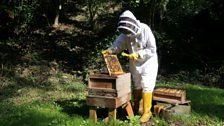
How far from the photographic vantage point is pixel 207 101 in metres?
9.55

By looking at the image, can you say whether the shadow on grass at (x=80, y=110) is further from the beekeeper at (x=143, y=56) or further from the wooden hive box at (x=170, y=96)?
the wooden hive box at (x=170, y=96)

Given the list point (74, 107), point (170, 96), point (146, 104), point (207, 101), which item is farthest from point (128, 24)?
point (207, 101)

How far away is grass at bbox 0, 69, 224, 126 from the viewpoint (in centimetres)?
763

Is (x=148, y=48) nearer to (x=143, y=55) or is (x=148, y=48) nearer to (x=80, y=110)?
(x=143, y=55)

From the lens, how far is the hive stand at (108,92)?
7191mm

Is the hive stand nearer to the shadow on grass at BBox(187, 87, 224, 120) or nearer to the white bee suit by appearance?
the white bee suit

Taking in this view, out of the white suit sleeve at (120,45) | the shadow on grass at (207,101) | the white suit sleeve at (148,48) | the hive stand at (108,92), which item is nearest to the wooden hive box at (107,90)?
the hive stand at (108,92)

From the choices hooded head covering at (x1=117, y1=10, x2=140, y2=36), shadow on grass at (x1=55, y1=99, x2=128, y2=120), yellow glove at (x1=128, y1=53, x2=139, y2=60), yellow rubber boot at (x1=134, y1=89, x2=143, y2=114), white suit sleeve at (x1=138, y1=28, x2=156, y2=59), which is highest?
hooded head covering at (x1=117, y1=10, x2=140, y2=36)

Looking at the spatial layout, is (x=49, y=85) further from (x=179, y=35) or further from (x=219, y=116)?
(x=179, y=35)

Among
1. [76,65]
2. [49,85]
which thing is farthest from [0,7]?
[49,85]

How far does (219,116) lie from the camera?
837 cm

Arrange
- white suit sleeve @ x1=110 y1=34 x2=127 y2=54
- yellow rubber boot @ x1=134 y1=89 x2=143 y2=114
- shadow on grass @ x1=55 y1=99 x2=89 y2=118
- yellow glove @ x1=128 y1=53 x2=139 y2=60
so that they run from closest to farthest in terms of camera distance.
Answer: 1. yellow glove @ x1=128 y1=53 x2=139 y2=60
2. white suit sleeve @ x1=110 y1=34 x2=127 y2=54
3. yellow rubber boot @ x1=134 y1=89 x2=143 y2=114
4. shadow on grass @ x1=55 y1=99 x2=89 y2=118

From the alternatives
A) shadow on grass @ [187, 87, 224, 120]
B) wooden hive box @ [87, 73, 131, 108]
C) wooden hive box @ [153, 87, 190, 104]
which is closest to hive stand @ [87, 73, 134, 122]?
wooden hive box @ [87, 73, 131, 108]

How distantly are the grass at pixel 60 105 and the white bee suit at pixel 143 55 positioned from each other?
2.31 feet
